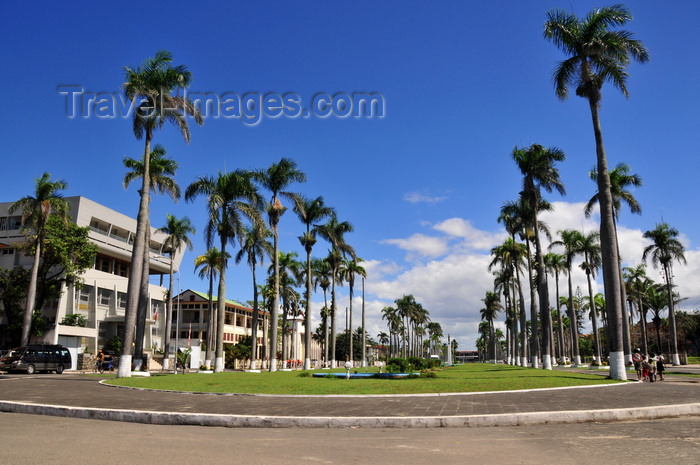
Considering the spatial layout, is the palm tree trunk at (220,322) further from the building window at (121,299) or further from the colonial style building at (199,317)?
the colonial style building at (199,317)

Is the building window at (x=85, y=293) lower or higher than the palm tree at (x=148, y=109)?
lower

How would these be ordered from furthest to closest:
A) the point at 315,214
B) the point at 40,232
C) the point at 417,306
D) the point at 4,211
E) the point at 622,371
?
1. the point at 417,306
2. the point at 4,211
3. the point at 315,214
4. the point at 40,232
5. the point at 622,371

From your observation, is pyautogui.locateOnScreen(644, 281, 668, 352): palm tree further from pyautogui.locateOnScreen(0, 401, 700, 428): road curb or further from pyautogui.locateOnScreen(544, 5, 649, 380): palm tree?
pyautogui.locateOnScreen(0, 401, 700, 428): road curb

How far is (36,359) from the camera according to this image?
37.0 meters

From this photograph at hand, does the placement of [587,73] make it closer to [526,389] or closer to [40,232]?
[526,389]

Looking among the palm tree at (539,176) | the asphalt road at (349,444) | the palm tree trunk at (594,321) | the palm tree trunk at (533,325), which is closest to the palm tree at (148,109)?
the asphalt road at (349,444)

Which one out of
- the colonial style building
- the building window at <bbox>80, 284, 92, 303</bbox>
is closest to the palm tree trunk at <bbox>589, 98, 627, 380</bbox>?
the building window at <bbox>80, 284, 92, 303</bbox>

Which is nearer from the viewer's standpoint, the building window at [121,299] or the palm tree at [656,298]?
the building window at [121,299]

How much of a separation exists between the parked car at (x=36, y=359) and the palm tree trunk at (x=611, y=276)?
122 feet

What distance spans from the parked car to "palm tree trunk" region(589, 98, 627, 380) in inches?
1468

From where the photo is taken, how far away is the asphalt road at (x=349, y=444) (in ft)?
21.7

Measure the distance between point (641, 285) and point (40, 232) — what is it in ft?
→ 258

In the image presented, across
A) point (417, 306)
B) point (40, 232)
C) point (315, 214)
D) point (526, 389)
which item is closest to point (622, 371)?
point (526, 389)

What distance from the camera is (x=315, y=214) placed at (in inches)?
1913
